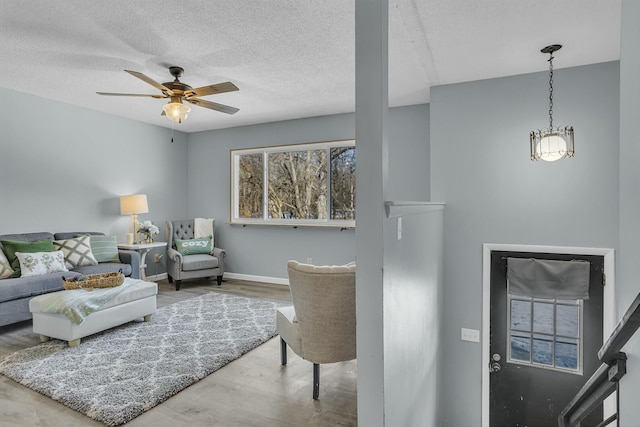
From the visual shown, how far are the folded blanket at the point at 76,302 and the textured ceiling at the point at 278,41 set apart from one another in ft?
7.39

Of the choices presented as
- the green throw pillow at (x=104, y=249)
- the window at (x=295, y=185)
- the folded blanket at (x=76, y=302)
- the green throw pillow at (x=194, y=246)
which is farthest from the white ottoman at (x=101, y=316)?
the window at (x=295, y=185)

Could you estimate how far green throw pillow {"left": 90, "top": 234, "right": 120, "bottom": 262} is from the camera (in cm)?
475

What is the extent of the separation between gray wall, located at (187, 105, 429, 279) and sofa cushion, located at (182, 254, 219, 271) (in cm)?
61

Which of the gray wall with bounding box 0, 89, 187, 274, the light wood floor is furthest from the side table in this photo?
the light wood floor

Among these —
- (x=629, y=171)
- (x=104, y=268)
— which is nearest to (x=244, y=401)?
(x=629, y=171)

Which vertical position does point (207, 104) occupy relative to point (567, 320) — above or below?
above

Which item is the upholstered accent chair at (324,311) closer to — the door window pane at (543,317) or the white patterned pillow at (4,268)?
the door window pane at (543,317)

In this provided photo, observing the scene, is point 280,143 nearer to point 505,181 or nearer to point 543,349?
point 505,181

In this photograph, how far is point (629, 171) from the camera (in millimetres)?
1134

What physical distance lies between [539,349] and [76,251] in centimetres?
542

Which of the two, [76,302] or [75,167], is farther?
[75,167]

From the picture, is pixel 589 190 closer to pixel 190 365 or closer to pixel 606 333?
pixel 606 333

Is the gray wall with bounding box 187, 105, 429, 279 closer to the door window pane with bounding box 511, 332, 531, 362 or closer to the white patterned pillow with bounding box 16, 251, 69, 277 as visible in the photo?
the door window pane with bounding box 511, 332, 531, 362

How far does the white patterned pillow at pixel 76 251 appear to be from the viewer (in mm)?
4410
